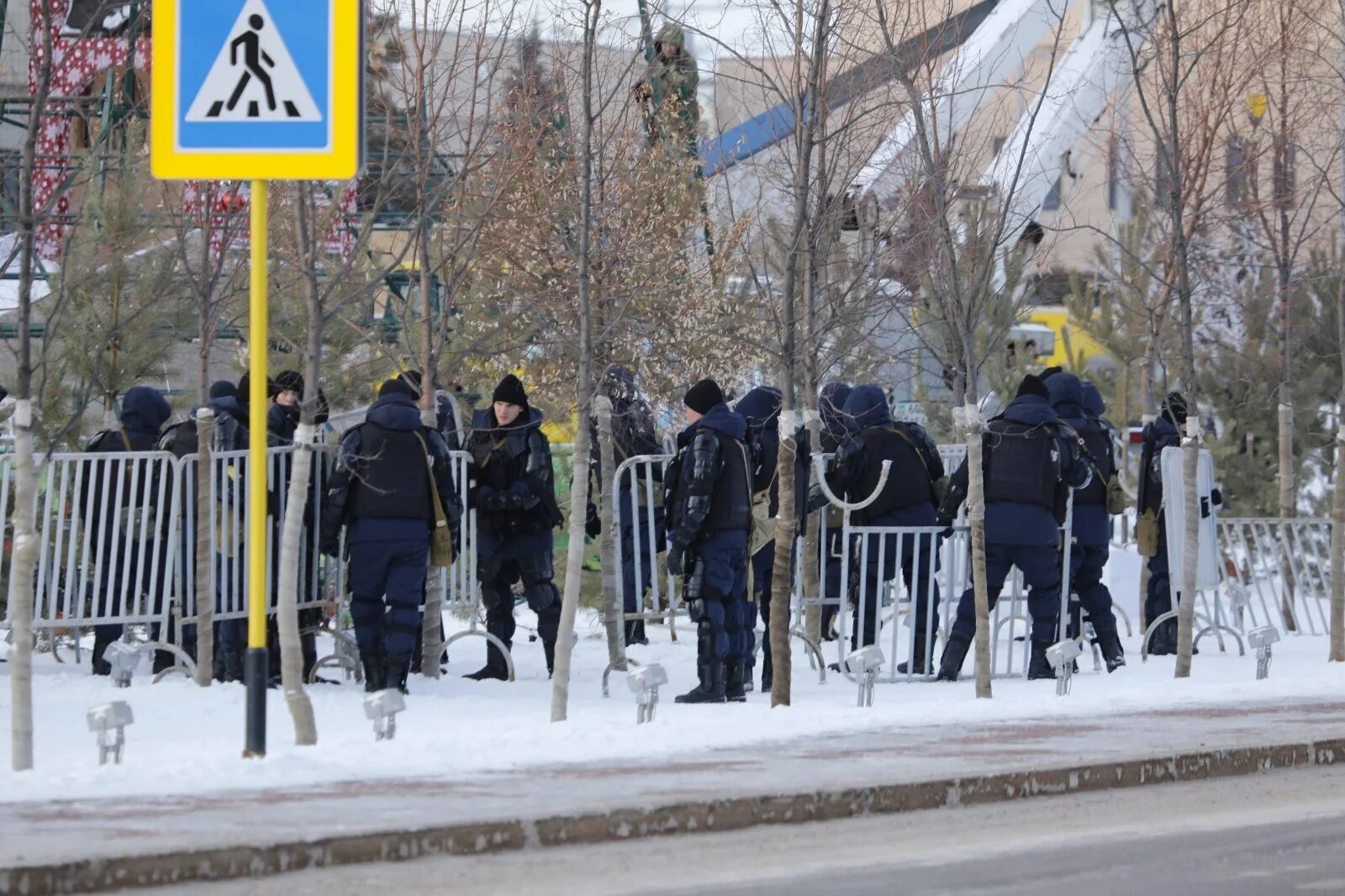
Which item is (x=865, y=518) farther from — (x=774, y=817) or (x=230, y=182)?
(x=774, y=817)

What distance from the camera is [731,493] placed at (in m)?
13.1

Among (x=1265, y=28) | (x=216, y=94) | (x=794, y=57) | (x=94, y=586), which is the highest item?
(x=1265, y=28)

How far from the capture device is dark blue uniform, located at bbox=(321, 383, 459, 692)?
12.6 m

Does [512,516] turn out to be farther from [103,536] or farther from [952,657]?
[952,657]

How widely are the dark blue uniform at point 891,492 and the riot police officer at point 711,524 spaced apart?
159 cm

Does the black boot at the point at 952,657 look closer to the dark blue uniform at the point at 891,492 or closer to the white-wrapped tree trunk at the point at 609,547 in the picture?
the dark blue uniform at the point at 891,492

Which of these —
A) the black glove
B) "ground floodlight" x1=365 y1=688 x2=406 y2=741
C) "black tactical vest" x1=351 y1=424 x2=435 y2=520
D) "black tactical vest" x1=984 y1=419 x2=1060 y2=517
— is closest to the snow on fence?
"black tactical vest" x1=351 y1=424 x2=435 y2=520

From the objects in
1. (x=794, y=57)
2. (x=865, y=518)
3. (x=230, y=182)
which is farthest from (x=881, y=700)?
(x=230, y=182)

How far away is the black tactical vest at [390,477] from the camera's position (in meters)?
12.6

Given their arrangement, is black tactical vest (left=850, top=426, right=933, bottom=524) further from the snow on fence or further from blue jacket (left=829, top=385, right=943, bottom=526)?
the snow on fence

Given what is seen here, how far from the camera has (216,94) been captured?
833cm

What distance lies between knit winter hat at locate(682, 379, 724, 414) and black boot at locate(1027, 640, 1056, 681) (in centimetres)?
292

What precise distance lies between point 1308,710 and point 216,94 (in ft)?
20.4

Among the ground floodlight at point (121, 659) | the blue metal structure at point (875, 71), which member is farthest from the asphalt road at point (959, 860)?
the ground floodlight at point (121, 659)
